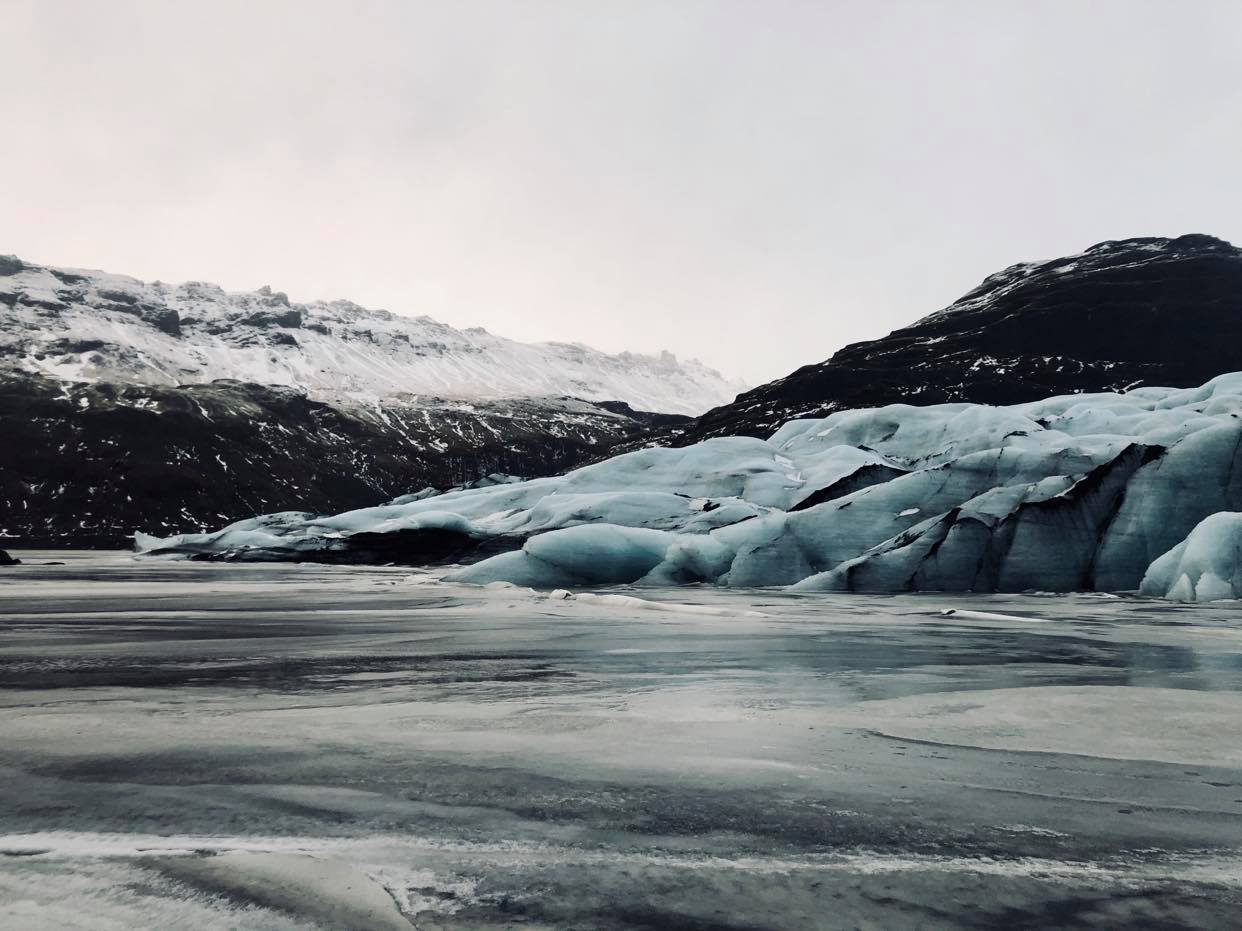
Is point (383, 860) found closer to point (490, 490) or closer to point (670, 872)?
point (670, 872)

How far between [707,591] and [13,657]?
52.8 ft

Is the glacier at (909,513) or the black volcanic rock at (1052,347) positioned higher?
the black volcanic rock at (1052,347)

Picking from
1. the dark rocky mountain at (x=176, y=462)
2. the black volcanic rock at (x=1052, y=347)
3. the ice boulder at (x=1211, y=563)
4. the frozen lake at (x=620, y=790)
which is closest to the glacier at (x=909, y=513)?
the ice boulder at (x=1211, y=563)

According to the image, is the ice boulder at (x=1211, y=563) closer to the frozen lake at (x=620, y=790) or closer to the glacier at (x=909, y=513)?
the glacier at (x=909, y=513)

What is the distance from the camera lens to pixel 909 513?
25031mm

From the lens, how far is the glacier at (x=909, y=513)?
70.2ft

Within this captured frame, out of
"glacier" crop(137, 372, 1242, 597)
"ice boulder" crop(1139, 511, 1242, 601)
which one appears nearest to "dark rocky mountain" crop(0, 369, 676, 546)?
"glacier" crop(137, 372, 1242, 597)

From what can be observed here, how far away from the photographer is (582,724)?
5.96 m

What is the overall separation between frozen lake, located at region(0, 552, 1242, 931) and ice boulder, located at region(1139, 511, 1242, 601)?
9997 mm

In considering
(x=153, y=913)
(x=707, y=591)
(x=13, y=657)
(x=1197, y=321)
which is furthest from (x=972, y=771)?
(x=1197, y=321)

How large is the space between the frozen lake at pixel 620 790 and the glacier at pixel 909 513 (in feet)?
40.2

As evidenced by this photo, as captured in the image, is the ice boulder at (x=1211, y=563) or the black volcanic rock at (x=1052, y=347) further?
the black volcanic rock at (x=1052, y=347)

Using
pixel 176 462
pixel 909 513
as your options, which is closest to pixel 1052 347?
pixel 909 513

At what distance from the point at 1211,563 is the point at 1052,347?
104 m
